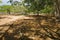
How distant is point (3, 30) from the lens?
593 centimetres

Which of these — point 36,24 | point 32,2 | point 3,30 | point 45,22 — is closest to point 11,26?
point 3,30

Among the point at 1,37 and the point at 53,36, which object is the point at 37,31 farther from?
the point at 1,37

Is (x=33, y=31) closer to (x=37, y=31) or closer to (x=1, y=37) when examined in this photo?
(x=37, y=31)

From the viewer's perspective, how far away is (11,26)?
641cm

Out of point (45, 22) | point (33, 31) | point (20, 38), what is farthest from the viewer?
point (45, 22)

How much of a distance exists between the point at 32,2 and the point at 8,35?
7114mm

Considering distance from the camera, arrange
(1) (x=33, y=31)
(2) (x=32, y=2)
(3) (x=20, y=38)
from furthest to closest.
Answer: (2) (x=32, y=2) → (1) (x=33, y=31) → (3) (x=20, y=38)

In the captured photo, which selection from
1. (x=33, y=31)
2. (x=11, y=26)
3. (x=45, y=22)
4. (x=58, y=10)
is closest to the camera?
(x=33, y=31)

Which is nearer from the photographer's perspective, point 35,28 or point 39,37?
point 39,37

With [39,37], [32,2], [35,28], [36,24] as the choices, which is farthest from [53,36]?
[32,2]

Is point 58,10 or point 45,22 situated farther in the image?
point 58,10

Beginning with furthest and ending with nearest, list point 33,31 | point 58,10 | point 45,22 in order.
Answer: point 58,10, point 45,22, point 33,31

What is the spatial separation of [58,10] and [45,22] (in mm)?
1497

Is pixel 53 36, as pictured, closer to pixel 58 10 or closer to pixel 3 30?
pixel 3 30
